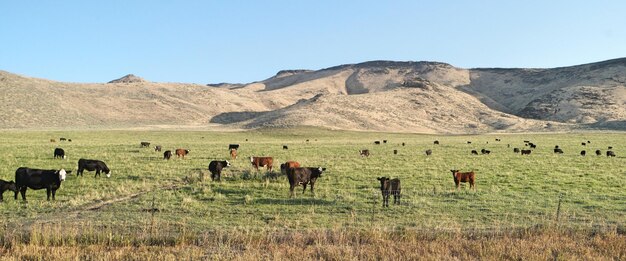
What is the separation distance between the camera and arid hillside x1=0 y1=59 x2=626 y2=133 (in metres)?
113

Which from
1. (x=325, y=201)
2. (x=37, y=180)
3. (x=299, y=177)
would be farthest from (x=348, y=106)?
(x=37, y=180)

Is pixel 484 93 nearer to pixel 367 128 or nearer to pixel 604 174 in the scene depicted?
pixel 367 128

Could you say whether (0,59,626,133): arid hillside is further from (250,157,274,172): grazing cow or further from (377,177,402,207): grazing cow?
(377,177,402,207): grazing cow

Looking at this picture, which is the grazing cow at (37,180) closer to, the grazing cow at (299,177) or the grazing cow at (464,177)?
the grazing cow at (299,177)

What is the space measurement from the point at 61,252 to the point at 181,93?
160 m

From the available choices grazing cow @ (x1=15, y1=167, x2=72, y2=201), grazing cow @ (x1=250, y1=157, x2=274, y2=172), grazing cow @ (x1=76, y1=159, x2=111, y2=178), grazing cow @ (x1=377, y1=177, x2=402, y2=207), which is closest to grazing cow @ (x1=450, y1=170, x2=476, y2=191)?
grazing cow @ (x1=377, y1=177, x2=402, y2=207)

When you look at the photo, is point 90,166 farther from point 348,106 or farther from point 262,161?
point 348,106

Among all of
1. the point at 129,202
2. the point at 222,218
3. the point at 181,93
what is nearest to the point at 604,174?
the point at 222,218

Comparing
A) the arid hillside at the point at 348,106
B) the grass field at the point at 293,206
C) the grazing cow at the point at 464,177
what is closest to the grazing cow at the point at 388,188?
the grass field at the point at 293,206

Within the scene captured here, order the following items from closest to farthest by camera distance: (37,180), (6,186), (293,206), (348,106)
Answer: (293,206) < (6,186) < (37,180) < (348,106)

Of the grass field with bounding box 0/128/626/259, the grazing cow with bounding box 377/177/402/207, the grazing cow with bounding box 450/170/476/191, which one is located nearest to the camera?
the grass field with bounding box 0/128/626/259

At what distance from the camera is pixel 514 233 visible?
12.6 m

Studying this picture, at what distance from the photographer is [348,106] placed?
12569 cm

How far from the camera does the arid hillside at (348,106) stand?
11344cm
